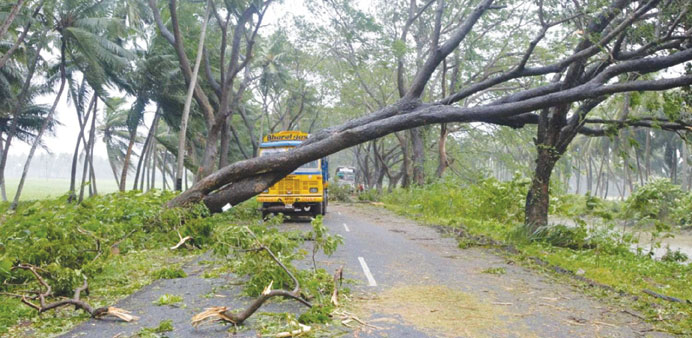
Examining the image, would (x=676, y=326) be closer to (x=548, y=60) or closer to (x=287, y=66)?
(x=548, y=60)

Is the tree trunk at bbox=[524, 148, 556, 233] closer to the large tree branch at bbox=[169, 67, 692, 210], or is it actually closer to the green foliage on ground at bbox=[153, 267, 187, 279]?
the large tree branch at bbox=[169, 67, 692, 210]

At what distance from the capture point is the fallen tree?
1004 centimetres

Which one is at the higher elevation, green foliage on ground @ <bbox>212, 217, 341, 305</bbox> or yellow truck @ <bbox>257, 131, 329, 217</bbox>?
yellow truck @ <bbox>257, 131, 329, 217</bbox>

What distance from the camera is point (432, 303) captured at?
6504 millimetres

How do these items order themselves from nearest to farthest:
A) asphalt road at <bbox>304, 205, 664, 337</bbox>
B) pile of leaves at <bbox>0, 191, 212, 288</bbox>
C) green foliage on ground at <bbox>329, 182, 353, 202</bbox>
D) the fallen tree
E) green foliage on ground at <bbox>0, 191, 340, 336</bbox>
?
asphalt road at <bbox>304, 205, 664, 337</bbox>
green foliage on ground at <bbox>0, 191, 340, 336</bbox>
pile of leaves at <bbox>0, 191, 212, 288</bbox>
the fallen tree
green foliage on ground at <bbox>329, 182, 353, 202</bbox>

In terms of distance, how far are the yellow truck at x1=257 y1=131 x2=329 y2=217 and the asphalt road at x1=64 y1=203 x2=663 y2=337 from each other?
331 inches

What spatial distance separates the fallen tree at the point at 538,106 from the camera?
32.9ft

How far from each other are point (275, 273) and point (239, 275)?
2.86 feet

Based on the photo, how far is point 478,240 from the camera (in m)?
13.4

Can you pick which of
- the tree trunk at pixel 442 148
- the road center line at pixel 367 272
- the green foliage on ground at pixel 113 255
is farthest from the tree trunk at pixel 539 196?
the tree trunk at pixel 442 148

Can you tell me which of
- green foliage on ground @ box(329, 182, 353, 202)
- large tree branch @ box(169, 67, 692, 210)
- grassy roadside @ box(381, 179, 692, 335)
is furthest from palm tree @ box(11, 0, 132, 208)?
green foliage on ground @ box(329, 182, 353, 202)

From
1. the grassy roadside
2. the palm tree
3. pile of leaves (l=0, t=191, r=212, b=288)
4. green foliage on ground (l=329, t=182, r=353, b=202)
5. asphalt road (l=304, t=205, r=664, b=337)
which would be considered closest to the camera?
asphalt road (l=304, t=205, r=664, b=337)

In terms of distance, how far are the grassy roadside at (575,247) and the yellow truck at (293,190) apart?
14.1ft

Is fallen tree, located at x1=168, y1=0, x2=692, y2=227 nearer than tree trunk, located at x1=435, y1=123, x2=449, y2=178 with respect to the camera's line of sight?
Yes
